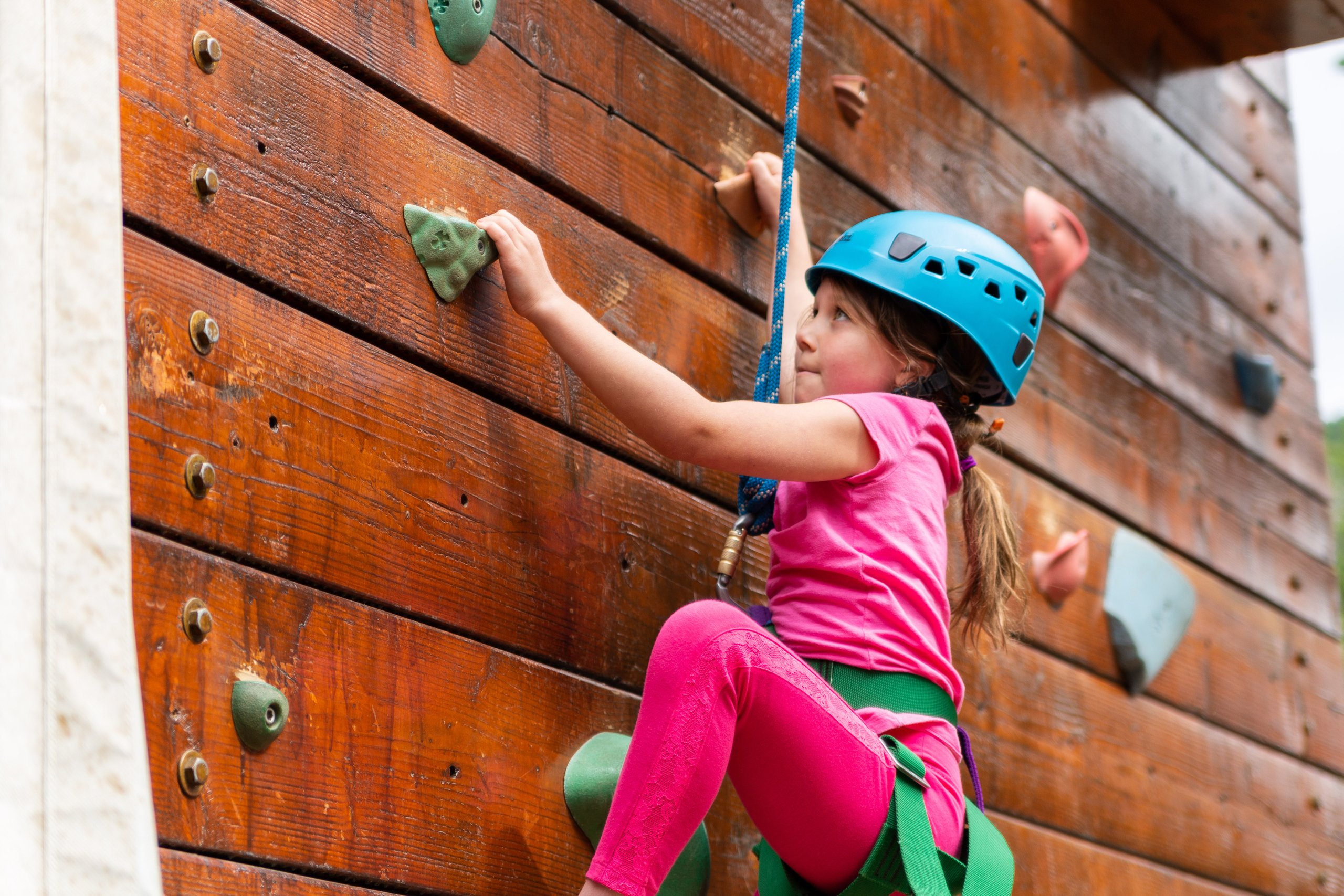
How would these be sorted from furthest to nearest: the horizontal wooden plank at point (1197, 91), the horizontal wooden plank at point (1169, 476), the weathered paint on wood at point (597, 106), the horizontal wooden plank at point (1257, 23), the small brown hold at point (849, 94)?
the horizontal wooden plank at point (1257, 23) < the horizontal wooden plank at point (1197, 91) < the horizontal wooden plank at point (1169, 476) < the small brown hold at point (849, 94) < the weathered paint on wood at point (597, 106)

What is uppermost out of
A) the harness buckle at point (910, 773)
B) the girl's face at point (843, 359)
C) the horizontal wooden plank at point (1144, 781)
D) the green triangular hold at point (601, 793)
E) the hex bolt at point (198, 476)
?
the hex bolt at point (198, 476)

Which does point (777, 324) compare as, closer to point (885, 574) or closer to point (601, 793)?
point (885, 574)

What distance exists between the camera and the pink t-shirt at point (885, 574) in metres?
1.56

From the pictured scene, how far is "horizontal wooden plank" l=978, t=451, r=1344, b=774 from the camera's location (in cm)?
255

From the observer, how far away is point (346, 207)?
1.47 m

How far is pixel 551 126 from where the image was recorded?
5.73 feet

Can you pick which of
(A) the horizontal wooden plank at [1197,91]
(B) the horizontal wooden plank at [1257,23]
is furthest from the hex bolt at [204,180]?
(B) the horizontal wooden plank at [1257,23]

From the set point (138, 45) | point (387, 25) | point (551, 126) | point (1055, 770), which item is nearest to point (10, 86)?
point (138, 45)

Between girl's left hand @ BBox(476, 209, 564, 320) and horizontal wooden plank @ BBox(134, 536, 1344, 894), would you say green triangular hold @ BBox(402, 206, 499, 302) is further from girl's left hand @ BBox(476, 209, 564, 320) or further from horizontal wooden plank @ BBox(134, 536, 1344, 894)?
horizontal wooden plank @ BBox(134, 536, 1344, 894)

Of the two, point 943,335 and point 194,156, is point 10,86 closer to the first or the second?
point 194,156

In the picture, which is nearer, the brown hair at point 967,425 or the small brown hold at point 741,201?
the brown hair at point 967,425

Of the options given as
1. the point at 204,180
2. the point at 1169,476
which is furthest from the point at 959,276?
the point at 1169,476

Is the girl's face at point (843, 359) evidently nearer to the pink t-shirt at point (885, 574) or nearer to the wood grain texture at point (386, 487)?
the pink t-shirt at point (885, 574)

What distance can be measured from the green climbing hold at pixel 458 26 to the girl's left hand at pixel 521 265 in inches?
7.3
